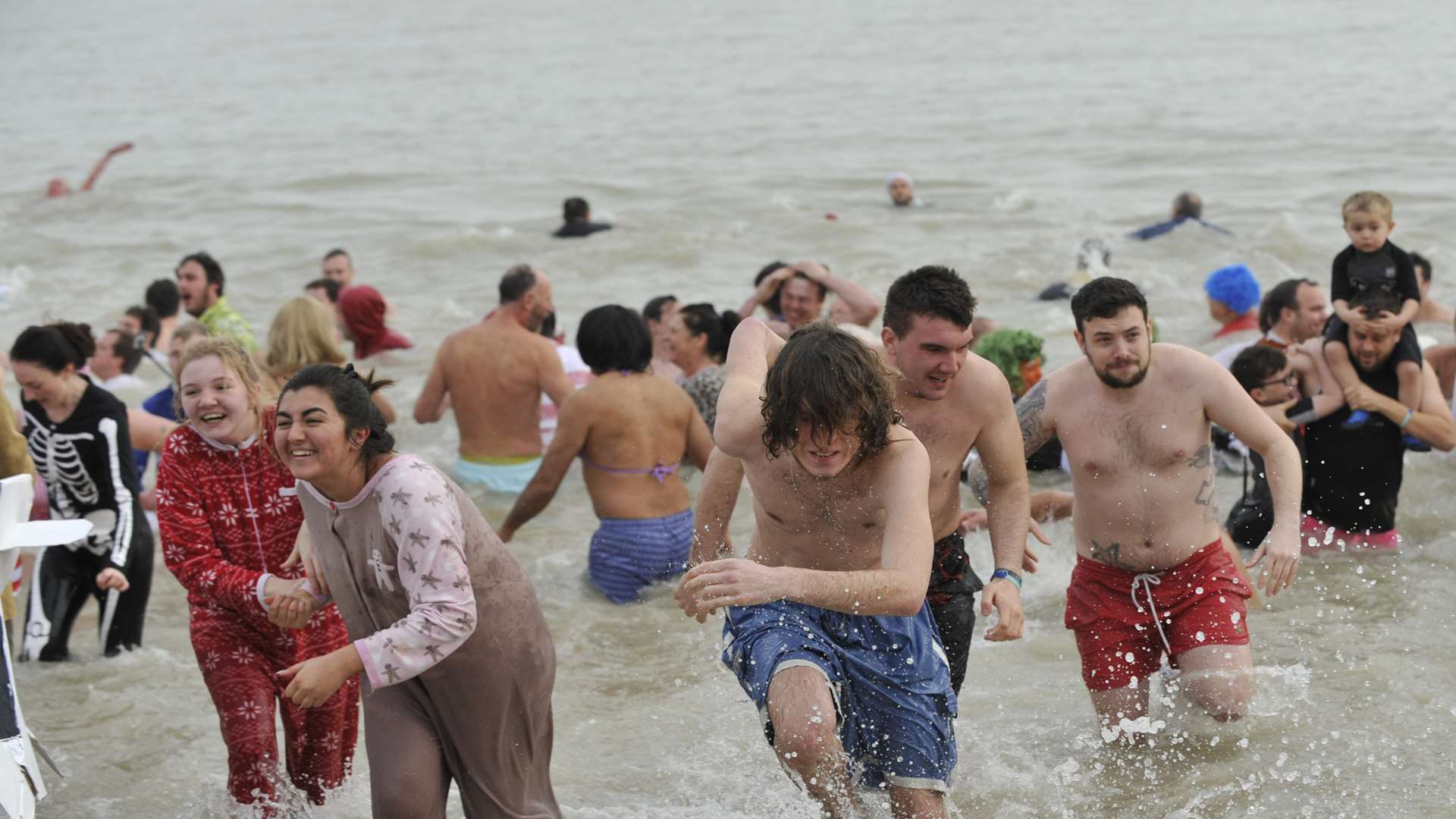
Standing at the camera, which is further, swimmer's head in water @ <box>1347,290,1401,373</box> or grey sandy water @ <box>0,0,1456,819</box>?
swimmer's head in water @ <box>1347,290,1401,373</box>

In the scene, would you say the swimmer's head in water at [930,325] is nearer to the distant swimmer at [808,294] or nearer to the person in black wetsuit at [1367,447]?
the person in black wetsuit at [1367,447]

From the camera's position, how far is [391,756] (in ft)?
12.7

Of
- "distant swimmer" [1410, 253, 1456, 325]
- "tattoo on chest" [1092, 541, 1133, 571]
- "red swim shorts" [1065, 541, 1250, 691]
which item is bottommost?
"red swim shorts" [1065, 541, 1250, 691]

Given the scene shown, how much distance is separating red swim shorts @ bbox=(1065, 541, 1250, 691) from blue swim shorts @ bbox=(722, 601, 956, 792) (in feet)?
4.07

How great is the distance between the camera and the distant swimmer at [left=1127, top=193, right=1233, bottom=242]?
15.9 m

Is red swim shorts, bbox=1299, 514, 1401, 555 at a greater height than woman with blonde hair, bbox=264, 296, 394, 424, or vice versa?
woman with blonde hair, bbox=264, 296, 394, 424

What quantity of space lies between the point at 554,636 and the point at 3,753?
3.51 m

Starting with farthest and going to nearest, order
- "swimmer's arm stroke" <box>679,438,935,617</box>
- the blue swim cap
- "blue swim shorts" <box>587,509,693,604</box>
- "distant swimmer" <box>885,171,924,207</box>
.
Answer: "distant swimmer" <box>885,171,924,207</box>, the blue swim cap, "blue swim shorts" <box>587,509,693,604</box>, "swimmer's arm stroke" <box>679,438,935,617</box>

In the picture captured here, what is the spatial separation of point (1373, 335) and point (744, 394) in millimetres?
3804

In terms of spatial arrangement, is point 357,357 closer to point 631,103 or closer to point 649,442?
point 649,442

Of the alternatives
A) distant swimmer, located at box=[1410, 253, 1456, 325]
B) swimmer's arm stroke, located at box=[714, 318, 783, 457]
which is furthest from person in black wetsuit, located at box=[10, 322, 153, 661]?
distant swimmer, located at box=[1410, 253, 1456, 325]

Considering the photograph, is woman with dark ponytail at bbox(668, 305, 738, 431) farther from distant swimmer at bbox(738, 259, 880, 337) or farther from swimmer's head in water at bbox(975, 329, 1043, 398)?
swimmer's head in water at bbox(975, 329, 1043, 398)

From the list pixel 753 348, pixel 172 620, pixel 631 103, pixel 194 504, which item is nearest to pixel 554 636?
pixel 172 620

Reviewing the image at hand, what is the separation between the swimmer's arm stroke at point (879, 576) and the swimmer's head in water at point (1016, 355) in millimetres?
4455
